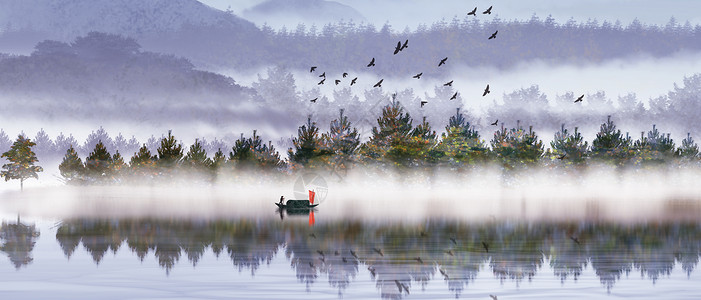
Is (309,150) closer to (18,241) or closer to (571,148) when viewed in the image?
(571,148)

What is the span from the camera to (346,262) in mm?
29984

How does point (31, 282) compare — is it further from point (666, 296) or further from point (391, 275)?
point (666, 296)

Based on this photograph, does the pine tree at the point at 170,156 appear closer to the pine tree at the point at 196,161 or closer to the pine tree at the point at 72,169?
the pine tree at the point at 196,161

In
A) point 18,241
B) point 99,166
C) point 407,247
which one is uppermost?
point 99,166

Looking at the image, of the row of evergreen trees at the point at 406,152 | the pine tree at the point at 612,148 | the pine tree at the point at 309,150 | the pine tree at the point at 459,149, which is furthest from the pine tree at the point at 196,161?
the pine tree at the point at 612,148

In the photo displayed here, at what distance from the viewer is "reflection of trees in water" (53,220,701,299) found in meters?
27.5

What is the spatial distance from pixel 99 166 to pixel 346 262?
16631cm

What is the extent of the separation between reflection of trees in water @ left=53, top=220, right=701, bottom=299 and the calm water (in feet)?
0.16

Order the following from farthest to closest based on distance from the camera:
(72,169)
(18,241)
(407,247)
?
(72,169)
(18,241)
(407,247)

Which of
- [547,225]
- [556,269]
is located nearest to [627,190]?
[547,225]

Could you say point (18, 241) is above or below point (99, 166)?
below

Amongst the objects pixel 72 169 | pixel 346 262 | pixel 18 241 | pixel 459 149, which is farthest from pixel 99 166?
pixel 346 262

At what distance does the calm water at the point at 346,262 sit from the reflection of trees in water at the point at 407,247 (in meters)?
0.05

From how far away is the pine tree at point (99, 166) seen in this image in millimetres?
188125
